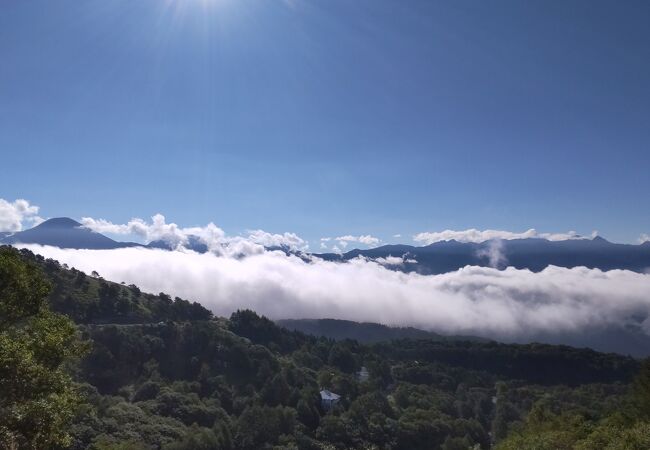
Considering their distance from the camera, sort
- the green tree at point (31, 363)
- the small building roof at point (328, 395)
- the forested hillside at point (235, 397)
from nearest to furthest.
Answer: the green tree at point (31, 363), the forested hillside at point (235, 397), the small building roof at point (328, 395)

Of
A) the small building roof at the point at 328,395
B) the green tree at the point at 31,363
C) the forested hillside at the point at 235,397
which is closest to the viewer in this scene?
the green tree at the point at 31,363

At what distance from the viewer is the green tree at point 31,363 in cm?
1852

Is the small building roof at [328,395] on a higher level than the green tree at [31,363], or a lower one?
lower

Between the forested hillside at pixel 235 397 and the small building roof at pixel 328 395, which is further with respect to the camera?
the small building roof at pixel 328 395

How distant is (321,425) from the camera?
120000 millimetres

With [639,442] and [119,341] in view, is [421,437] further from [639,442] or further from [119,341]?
[639,442]

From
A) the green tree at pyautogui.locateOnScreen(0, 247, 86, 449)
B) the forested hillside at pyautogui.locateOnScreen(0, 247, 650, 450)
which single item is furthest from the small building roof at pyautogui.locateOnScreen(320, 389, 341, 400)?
the green tree at pyautogui.locateOnScreen(0, 247, 86, 449)

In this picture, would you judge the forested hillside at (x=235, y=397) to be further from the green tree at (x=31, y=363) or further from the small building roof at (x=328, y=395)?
the green tree at (x=31, y=363)

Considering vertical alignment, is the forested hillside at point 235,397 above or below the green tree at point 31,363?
below

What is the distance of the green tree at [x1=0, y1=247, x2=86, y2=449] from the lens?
18516mm

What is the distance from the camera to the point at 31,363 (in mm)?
19469

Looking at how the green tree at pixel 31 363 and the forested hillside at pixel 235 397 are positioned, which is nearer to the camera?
the green tree at pixel 31 363

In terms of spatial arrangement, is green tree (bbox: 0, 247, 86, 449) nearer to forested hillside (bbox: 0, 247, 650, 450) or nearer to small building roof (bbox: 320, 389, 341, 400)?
forested hillside (bbox: 0, 247, 650, 450)

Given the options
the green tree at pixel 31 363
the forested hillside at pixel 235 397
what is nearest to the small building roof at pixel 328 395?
the forested hillside at pixel 235 397
